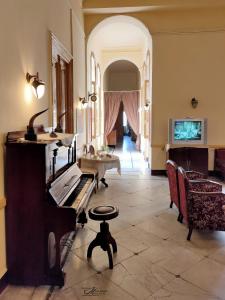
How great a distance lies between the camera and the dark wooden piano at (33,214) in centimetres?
246

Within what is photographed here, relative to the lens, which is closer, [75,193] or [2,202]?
[2,202]

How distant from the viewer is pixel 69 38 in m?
5.26

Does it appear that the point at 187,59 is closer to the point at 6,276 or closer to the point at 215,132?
the point at 215,132

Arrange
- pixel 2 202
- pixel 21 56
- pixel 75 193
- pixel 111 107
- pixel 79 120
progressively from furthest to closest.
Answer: pixel 111 107 < pixel 79 120 < pixel 75 193 < pixel 21 56 < pixel 2 202

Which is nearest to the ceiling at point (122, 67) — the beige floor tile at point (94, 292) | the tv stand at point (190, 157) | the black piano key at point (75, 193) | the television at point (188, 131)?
the television at point (188, 131)

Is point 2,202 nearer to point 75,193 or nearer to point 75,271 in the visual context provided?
point 75,193

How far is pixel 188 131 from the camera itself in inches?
272

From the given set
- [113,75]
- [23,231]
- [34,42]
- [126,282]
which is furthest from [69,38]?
[113,75]

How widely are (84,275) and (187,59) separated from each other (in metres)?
5.93

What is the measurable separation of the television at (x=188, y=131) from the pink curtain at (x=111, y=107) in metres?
5.42

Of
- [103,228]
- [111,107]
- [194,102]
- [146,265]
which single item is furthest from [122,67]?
[146,265]

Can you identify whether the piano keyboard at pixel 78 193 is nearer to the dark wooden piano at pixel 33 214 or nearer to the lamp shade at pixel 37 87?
the dark wooden piano at pixel 33 214

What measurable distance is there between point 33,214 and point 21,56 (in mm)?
1598

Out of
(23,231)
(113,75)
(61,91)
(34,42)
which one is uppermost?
(113,75)
